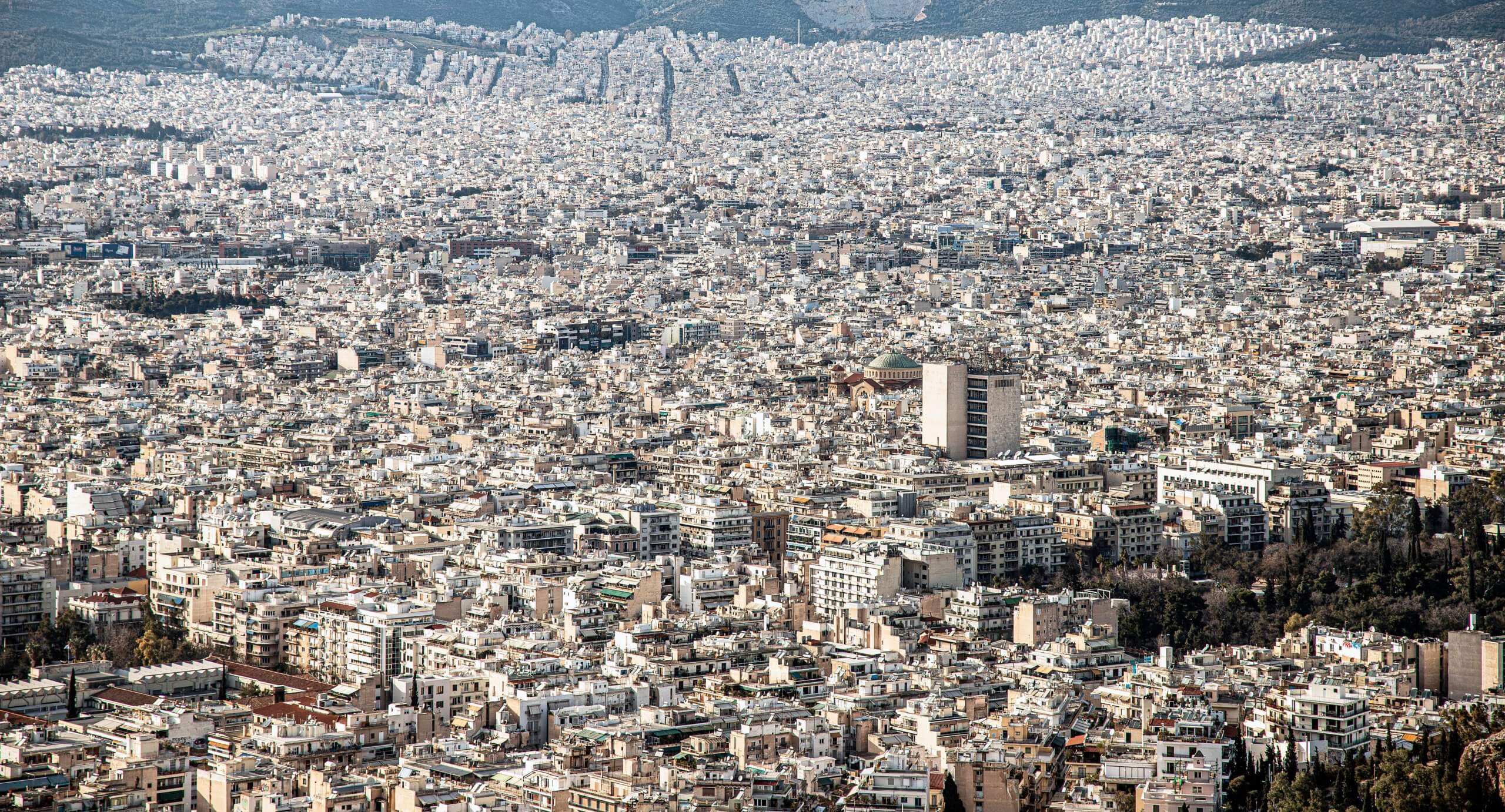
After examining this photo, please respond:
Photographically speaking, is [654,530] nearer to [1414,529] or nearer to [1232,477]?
[1232,477]

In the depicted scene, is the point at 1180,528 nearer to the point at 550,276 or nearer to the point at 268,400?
the point at 268,400

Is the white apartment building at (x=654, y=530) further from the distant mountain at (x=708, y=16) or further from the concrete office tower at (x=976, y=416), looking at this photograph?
the distant mountain at (x=708, y=16)

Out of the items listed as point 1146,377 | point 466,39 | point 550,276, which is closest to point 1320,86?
point 466,39

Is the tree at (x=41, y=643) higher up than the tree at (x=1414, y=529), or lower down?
lower down

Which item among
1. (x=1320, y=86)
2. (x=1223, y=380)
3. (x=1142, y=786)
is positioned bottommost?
(x=1142, y=786)

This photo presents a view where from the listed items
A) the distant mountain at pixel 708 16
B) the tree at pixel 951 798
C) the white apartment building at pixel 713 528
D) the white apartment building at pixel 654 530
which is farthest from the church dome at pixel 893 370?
the distant mountain at pixel 708 16

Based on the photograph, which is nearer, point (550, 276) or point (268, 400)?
point (268, 400)
